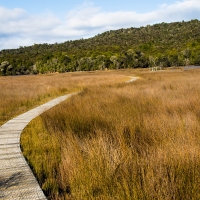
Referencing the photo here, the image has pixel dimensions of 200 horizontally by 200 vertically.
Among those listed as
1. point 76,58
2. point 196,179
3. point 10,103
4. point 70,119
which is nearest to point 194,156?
point 196,179

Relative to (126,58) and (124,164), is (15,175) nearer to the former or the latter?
(124,164)

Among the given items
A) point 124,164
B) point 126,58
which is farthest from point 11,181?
point 126,58

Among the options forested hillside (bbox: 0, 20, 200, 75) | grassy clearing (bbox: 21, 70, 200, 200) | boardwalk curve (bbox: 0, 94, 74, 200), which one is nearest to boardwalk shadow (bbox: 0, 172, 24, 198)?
boardwalk curve (bbox: 0, 94, 74, 200)

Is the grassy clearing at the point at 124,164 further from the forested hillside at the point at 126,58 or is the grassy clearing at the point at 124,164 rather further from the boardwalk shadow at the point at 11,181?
the forested hillside at the point at 126,58

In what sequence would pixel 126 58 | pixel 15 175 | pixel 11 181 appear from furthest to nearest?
pixel 126 58 → pixel 15 175 → pixel 11 181

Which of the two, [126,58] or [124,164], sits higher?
[126,58]

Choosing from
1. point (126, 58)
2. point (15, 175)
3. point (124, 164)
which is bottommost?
point (15, 175)

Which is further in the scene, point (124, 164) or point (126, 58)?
point (126, 58)

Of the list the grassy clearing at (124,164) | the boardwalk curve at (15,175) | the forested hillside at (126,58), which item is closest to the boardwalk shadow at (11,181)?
the boardwalk curve at (15,175)

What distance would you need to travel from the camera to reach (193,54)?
68125mm

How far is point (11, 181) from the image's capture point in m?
3.55

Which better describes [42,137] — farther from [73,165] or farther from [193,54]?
[193,54]

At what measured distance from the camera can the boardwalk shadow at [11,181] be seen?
3.36 meters

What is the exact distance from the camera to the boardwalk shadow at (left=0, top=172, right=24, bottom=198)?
336 cm
